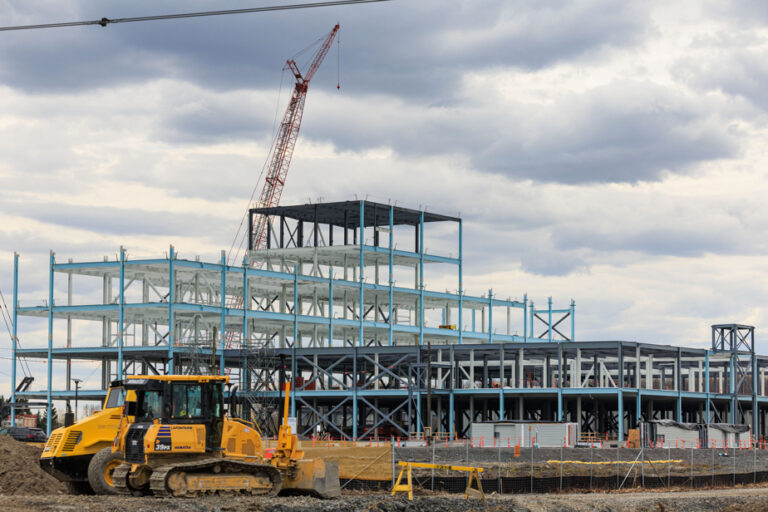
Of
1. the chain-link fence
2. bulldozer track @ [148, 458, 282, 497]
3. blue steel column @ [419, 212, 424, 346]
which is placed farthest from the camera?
blue steel column @ [419, 212, 424, 346]

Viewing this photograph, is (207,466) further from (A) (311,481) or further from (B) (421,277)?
(B) (421,277)

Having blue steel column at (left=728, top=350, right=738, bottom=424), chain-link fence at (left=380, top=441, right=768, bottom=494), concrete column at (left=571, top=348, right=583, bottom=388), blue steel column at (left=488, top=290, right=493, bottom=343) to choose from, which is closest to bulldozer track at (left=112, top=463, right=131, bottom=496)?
chain-link fence at (left=380, top=441, right=768, bottom=494)

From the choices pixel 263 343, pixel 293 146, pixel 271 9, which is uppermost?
pixel 293 146

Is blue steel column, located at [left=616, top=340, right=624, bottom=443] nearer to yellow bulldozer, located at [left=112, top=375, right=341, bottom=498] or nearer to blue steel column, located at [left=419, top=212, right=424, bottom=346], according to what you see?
blue steel column, located at [left=419, top=212, right=424, bottom=346]

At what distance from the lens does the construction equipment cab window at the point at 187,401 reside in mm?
31547

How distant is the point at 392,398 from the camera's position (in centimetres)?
10112

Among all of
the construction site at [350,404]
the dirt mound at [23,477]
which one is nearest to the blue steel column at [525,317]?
the construction site at [350,404]

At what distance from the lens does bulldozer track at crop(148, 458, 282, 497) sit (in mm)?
30594

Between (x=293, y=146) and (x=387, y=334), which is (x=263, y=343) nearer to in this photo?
(x=387, y=334)

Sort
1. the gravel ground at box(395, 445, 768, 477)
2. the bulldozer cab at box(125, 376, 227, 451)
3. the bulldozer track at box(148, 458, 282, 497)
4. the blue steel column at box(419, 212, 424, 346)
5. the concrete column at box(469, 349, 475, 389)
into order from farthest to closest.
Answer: the blue steel column at box(419, 212, 424, 346) → the concrete column at box(469, 349, 475, 389) → the gravel ground at box(395, 445, 768, 477) → the bulldozer cab at box(125, 376, 227, 451) → the bulldozer track at box(148, 458, 282, 497)

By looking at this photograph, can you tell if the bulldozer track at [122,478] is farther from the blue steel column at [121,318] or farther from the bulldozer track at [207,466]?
the blue steel column at [121,318]

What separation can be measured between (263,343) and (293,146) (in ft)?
131

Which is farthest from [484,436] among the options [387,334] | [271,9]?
[271,9]

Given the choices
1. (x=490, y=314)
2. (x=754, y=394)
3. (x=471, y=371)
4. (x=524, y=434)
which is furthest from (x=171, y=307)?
(x=754, y=394)
